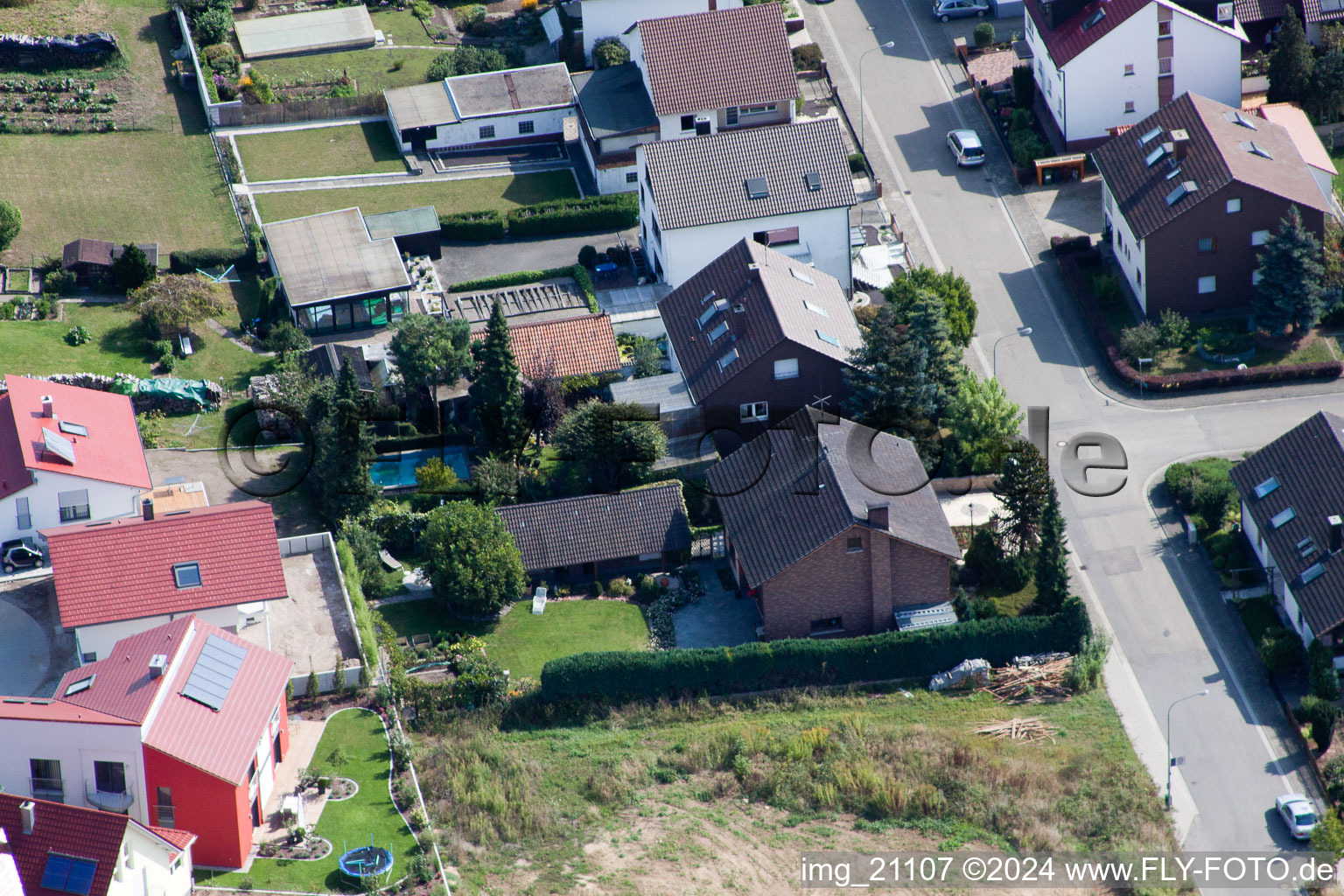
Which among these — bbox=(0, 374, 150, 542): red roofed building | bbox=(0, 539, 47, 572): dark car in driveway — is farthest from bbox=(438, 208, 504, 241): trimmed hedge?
bbox=(0, 539, 47, 572): dark car in driveway

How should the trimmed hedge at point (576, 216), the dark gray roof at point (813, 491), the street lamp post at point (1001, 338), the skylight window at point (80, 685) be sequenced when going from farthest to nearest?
the trimmed hedge at point (576, 216) < the street lamp post at point (1001, 338) < the dark gray roof at point (813, 491) < the skylight window at point (80, 685)

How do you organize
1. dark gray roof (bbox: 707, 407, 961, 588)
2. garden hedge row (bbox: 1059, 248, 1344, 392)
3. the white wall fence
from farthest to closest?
garden hedge row (bbox: 1059, 248, 1344, 392)
dark gray roof (bbox: 707, 407, 961, 588)
the white wall fence

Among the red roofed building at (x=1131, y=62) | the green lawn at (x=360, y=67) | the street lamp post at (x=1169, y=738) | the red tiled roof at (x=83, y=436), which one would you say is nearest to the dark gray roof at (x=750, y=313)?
the red roofed building at (x=1131, y=62)

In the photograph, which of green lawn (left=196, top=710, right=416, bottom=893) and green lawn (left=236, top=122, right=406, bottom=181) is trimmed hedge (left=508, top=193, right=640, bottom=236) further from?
green lawn (left=196, top=710, right=416, bottom=893)

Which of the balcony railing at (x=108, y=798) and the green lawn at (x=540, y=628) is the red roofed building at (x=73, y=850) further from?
the green lawn at (x=540, y=628)

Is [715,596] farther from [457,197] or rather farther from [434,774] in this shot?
[457,197]

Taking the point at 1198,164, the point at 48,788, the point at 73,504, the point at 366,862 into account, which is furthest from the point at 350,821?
the point at 1198,164

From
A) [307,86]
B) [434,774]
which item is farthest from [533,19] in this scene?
[434,774]

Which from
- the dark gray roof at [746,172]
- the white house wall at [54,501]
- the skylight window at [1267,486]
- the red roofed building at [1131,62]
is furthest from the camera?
the red roofed building at [1131,62]
